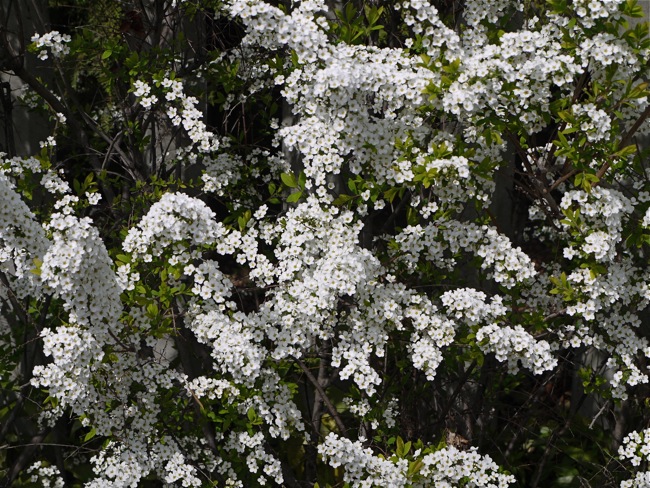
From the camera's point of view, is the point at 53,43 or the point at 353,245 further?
the point at 53,43

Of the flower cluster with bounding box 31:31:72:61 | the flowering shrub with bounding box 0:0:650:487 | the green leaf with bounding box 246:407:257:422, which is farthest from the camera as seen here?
the flower cluster with bounding box 31:31:72:61

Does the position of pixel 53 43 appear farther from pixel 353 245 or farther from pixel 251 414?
pixel 251 414

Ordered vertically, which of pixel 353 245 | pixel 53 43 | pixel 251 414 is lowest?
pixel 251 414

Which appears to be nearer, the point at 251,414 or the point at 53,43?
the point at 251,414

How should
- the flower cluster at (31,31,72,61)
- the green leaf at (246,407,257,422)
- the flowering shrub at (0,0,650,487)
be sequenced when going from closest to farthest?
the flowering shrub at (0,0,650,487), the green leaf at (246,407,257,422), the flower cluster at (31,31,72,61)

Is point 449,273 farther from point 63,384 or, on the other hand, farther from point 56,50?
point 56,50

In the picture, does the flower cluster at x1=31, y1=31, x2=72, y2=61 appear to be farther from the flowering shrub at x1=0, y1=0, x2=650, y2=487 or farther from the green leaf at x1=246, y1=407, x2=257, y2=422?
the green leaf at x1=246, y1=407, x2=257, y2=422

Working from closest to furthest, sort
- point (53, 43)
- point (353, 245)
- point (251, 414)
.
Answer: point (353, 245), point (251, 414), point (53, 43)

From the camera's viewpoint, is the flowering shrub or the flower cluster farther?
the flower cluster

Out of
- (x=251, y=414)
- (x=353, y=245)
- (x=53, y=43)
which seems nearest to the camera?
(x=353, y=245)

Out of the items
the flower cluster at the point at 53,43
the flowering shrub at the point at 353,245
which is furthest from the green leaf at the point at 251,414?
the flower cluster at the point at 53,43

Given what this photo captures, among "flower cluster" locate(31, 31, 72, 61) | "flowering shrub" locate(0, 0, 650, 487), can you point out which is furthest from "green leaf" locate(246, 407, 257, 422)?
"flower cluster" locate(31, 31, 72, 61)

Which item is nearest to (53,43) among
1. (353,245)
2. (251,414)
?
(353,245)

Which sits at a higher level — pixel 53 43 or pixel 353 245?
pixel 53 43
